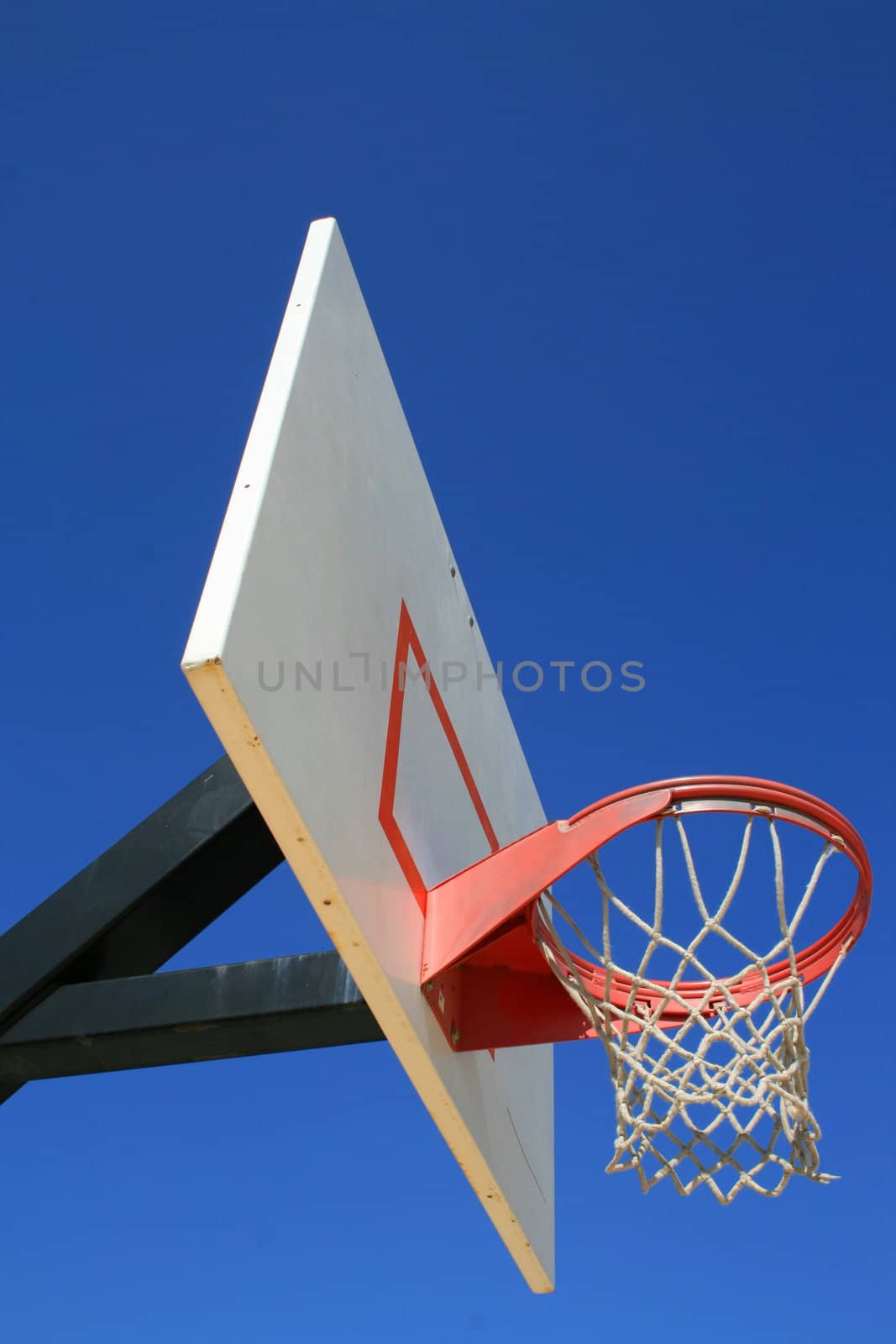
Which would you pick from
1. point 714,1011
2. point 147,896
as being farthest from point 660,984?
point 147,896

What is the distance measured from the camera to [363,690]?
258 centimetres

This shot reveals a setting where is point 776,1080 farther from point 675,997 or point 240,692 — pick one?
point 240,692

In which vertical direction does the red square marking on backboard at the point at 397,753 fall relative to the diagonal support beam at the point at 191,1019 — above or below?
above

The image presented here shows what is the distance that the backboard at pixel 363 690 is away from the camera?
205 centimetres

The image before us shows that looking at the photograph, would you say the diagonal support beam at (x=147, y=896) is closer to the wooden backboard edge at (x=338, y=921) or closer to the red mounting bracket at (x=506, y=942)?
the red mounting bracket at (x=506, y=942)

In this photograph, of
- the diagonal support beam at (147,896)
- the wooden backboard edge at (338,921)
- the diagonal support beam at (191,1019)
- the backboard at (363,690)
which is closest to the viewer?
the wooden backboard edge at (338,921)

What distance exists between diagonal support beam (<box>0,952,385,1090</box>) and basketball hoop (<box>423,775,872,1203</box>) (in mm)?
213

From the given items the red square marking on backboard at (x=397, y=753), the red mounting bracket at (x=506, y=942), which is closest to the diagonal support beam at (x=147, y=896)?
the red square marking on backboard at (x=397, y=753)

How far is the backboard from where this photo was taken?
2051mm

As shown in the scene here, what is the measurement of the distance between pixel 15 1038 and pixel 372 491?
1409 mm

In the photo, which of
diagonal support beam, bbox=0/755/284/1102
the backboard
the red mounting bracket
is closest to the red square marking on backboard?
the backboard

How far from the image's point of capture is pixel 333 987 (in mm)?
2525

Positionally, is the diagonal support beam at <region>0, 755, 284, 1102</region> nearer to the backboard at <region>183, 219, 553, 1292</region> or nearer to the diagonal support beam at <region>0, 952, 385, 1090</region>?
the diagonal support beam at <region>0, 952, 385, 1090</region>

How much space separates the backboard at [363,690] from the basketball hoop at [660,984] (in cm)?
14
